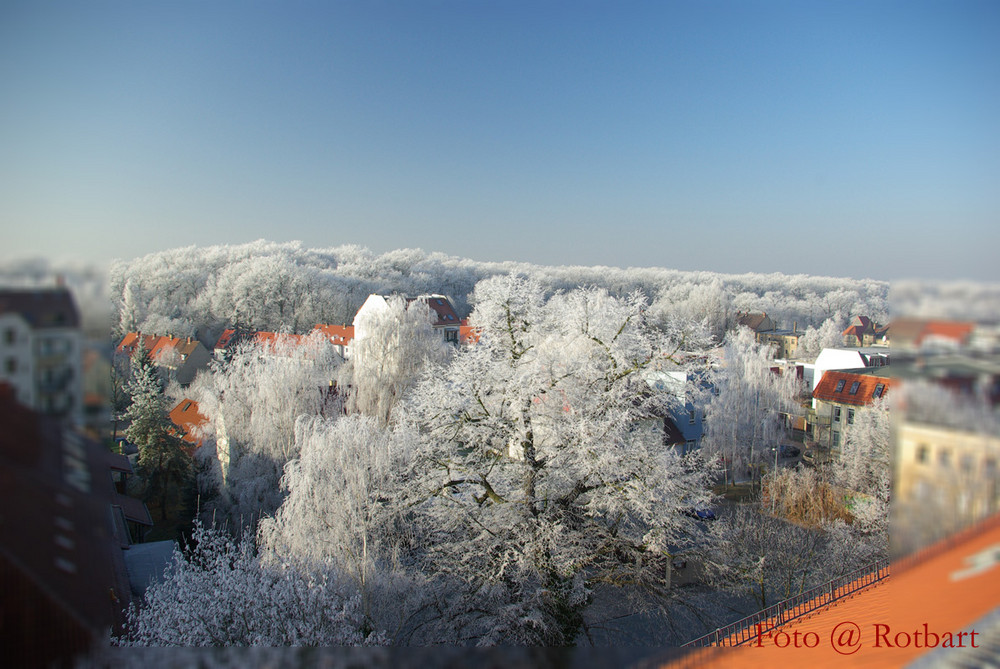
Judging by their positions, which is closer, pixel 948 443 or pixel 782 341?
pixel 948 443

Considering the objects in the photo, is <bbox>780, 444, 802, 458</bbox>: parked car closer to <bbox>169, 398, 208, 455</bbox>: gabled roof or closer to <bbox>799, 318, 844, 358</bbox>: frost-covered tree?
<bbox>799, 318, 844, 358</bbox>: frost-covered tree

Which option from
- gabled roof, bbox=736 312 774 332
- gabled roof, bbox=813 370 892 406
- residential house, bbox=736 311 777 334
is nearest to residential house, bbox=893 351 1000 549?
gabled roof, bbox=813 370 892 406

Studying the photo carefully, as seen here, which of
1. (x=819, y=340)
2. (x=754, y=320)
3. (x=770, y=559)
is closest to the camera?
(x=770, y=559)

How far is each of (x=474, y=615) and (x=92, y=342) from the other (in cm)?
853

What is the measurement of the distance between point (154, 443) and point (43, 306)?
80.6ft

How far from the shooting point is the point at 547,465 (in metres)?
8.46

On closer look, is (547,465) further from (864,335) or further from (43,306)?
(864,335)

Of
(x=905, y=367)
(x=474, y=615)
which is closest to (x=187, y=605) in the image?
(x=474, y=615)

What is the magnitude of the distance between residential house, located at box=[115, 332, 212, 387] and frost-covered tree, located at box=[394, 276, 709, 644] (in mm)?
34995

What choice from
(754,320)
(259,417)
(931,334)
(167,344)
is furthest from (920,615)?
(754,320)

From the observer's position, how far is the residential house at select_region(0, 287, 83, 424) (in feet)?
4.46

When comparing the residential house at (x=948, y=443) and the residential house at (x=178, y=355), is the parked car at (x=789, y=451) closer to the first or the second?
the residential house at (x=948, y=443)

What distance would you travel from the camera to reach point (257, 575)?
8.84 m

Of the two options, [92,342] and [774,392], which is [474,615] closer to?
[92,342]
